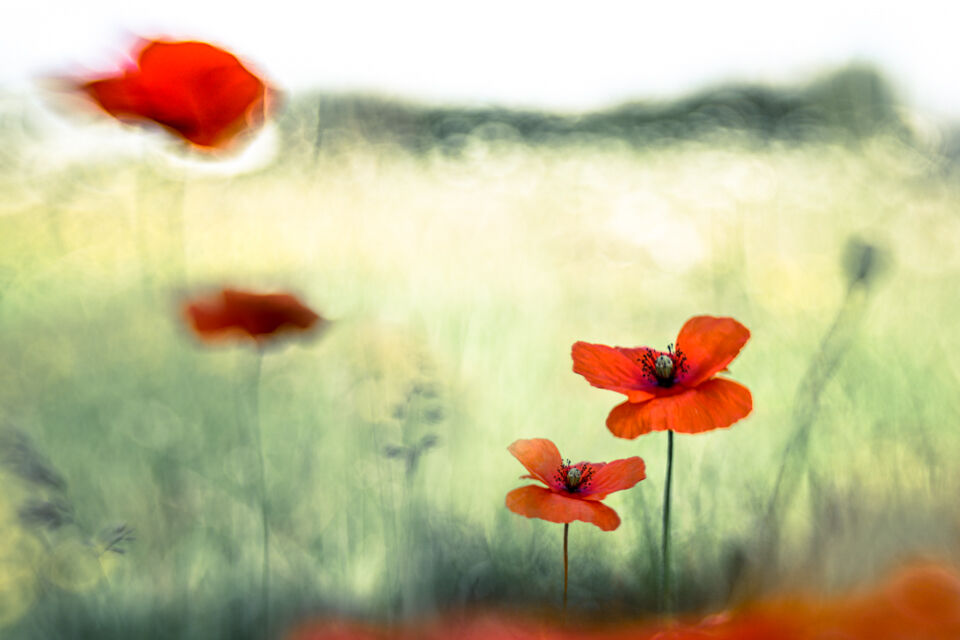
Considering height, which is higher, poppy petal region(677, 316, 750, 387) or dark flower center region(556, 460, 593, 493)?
poppy petal region(677, 316, 750, 387)

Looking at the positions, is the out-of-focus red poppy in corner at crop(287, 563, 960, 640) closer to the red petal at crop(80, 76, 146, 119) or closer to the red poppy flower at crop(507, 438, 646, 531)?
the red poppy flower at crop(507, 438, 646, 531)

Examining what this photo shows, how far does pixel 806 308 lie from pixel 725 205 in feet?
1.10

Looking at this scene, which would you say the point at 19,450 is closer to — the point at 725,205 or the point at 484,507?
the point at 484,507

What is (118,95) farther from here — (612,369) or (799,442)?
(799,442)

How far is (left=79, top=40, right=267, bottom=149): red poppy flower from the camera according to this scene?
1.90 feet

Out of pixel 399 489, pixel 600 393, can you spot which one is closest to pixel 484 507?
pixel 399 489

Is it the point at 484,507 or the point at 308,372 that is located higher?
the point at 308,372

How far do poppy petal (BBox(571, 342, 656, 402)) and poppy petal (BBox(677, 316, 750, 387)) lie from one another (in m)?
0.03

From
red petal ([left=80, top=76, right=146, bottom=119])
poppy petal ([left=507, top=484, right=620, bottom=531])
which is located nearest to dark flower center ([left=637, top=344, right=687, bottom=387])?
poppy petal ([left=507, top=484, right=620, bottom=531])

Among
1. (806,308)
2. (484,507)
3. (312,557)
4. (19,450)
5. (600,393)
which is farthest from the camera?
(806,308)

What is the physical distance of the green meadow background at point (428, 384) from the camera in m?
0.72

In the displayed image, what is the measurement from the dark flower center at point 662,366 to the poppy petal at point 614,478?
0.07 meters

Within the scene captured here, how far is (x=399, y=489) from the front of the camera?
875mm

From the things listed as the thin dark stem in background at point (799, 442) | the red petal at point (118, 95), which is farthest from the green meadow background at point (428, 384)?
the red petal at point (118, 95)
